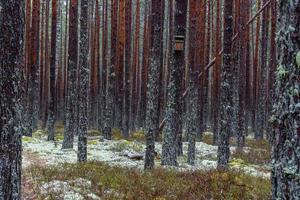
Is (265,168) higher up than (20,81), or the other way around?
(20,81)

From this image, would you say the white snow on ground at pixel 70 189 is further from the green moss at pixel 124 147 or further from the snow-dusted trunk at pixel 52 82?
the snow-dusted trunk at pixel 52 82

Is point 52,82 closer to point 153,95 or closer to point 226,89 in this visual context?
point 153,95

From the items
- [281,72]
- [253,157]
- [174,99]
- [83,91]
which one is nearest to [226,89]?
[174,99]

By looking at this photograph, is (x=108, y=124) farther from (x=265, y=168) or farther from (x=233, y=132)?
(x=233, y=132)

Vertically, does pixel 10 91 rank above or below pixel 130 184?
above

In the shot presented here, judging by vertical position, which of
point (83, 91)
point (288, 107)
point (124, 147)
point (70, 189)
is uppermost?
point (288, 107)

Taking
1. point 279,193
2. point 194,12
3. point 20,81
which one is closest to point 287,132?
point 279,193

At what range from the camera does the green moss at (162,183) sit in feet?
27.7

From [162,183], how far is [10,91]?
4.37 m

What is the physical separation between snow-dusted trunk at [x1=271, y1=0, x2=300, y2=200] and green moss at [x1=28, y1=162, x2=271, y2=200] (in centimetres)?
452

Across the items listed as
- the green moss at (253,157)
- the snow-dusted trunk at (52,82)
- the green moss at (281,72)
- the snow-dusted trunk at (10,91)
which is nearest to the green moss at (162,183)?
the snow-dusted trunk at (10,91)

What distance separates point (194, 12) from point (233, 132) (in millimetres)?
17782

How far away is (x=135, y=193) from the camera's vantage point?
8.41m

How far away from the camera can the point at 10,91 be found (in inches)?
244
